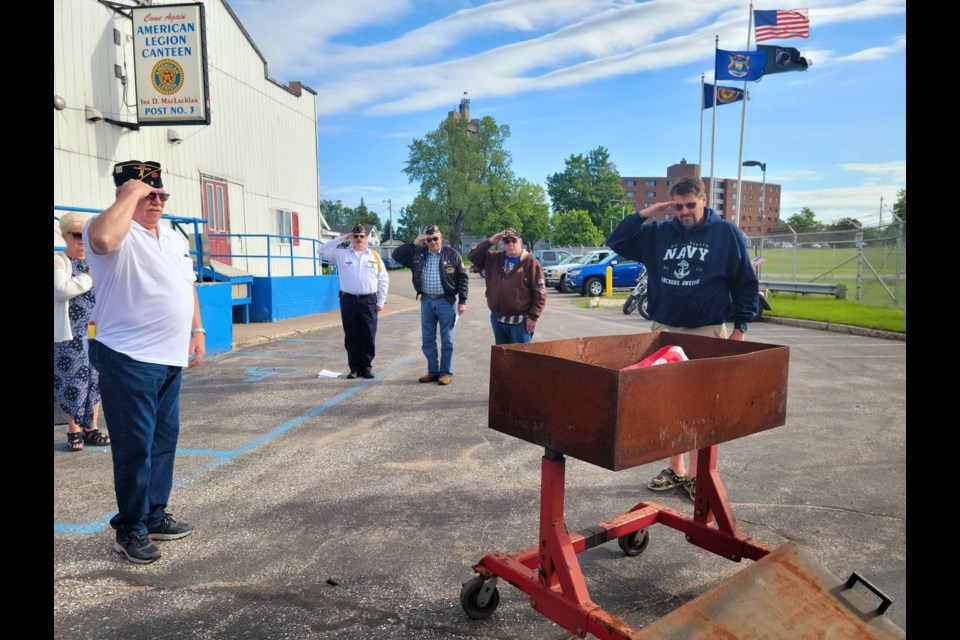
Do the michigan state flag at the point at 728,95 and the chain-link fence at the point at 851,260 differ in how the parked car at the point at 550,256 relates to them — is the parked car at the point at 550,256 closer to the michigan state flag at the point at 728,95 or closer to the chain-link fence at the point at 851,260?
the chain-link fence at the point at 851,260

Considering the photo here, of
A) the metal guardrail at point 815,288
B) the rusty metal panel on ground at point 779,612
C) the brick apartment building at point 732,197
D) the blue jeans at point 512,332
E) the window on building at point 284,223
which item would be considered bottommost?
the rusty metal panel on ground at point 779,612

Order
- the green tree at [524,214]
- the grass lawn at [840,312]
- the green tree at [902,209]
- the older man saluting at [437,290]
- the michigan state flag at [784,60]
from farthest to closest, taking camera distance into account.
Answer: the green tree at [524,214], the michigan state flag at [784,60], the grass lawn at [840,312], the older man saluting at [437,290], the green tree at [902,209]

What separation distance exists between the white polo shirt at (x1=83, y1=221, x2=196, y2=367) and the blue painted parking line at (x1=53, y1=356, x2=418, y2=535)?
3.40ft

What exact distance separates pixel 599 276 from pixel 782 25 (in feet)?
33.9

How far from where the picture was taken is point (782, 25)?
69.7ft

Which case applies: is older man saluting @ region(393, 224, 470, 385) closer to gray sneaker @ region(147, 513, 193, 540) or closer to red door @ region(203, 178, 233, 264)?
gray sneaker @ region(147, 513, 193, 540)

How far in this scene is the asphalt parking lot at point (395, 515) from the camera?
2.99m

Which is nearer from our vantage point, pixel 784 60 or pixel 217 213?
pixel 217 213

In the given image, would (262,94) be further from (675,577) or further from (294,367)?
(675,577)

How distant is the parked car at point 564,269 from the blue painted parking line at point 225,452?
61.9ft

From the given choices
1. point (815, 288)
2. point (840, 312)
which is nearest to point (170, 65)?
point (840, 312)

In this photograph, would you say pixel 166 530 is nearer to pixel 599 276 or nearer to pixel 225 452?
pixel 225 452

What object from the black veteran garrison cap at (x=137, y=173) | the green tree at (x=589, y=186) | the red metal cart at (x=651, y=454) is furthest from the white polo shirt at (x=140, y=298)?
the green tree at (x=589, y=186)
